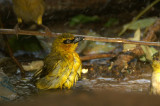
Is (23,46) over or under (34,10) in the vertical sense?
under

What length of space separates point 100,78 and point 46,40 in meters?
1.83

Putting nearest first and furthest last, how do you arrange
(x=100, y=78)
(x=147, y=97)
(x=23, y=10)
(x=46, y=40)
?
(x=147, y=97), (x=100, y=78), (x=23, y=10), (x=46, y=40)

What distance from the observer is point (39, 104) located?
47.2 inches

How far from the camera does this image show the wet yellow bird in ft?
8.95

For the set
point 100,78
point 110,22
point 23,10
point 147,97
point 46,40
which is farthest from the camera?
point 110,22

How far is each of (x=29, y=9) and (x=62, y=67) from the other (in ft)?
6.83

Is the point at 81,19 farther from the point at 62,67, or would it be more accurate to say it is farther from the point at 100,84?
the point at 62,67

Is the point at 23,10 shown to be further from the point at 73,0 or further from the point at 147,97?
the point at 147,97

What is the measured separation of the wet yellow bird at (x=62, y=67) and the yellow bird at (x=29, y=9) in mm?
1754

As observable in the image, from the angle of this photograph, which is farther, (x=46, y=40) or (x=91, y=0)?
(x=91, y=0)

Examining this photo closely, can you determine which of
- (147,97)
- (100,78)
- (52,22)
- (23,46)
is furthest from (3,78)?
(52,22)

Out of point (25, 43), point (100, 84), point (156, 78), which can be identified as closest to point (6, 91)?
point (100, 84)

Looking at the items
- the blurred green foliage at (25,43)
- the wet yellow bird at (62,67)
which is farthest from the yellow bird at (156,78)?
the blurred green foliage at (25,43)

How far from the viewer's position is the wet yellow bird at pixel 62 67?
2727 millimetres
